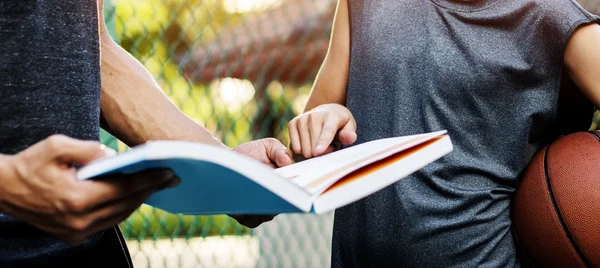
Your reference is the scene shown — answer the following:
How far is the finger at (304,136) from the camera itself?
1061mm

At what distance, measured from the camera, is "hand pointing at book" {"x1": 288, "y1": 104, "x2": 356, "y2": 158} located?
1042mm

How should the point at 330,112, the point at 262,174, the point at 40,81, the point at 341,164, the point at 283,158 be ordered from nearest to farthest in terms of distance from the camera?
the point at 262,174 < the point at 341,164 < the point at 40,81 < the point at 283,158 < the point at 330,112

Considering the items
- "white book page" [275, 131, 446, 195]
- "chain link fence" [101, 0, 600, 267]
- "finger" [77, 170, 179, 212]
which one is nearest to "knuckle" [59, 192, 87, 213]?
"finger" [77, 170, 179, 212]

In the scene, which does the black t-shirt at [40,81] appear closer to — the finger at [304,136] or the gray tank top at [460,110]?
the finger at [304,136]

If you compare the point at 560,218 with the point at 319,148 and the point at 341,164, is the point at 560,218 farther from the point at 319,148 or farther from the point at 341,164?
the point at 341,164

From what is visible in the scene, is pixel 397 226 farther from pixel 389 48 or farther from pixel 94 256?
pixel 94 256

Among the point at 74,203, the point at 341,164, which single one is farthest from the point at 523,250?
the point at 74,203

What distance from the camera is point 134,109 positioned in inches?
42.5

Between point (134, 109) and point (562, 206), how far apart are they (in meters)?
0.74

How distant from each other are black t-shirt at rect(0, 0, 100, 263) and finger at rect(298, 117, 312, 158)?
0.33 m

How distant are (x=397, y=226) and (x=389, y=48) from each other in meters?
0.34

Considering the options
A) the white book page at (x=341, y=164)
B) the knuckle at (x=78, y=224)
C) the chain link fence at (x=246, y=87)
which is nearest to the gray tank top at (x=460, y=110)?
the white book page at (x=341, y=164)

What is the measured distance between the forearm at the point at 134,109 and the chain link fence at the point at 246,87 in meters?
1.81

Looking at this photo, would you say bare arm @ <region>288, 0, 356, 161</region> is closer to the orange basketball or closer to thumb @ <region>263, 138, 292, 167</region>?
thumb @ <region>263, 138, 292, 167</region>
